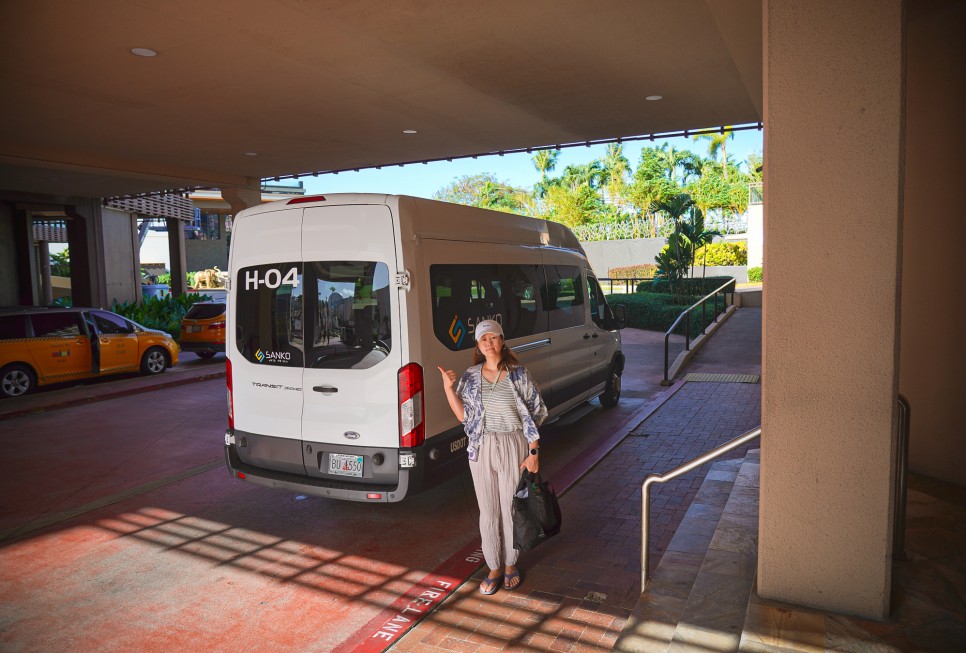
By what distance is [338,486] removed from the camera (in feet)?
18.2

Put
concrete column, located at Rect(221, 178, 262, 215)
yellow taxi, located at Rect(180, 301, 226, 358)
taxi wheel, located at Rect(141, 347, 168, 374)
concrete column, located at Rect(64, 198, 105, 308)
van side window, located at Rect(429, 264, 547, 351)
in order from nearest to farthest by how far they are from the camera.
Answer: van side window, located at Rect(429, 264, 547, 351) < taxi wheel, located at Rect(141, 347, 168, 374) < yellow taxi, located at Rect(180, 301, 226, 358) < concrete column, located at Rect(221, 178, 262, 215) < concrete column, located at Rect(64, 198, 105, 308)

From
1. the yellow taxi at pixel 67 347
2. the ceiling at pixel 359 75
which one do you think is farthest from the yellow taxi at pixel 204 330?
the ceiling at pixel 359 75

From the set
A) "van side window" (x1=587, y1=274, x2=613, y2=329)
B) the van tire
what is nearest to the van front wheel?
the van tire

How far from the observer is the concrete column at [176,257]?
28.7m

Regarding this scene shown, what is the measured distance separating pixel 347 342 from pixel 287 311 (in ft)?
2.21

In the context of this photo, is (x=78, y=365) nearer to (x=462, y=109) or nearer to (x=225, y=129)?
(x=225, y=129)

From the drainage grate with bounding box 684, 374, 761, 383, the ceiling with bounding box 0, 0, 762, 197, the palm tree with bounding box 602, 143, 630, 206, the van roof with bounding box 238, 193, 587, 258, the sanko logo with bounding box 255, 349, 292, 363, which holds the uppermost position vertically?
the palm tree with bounding box 602, 143, 630, 206

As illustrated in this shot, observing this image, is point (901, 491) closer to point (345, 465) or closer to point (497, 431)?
point (497, 431)

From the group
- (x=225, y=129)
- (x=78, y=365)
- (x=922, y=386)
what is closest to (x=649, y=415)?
(x=922, y=386)

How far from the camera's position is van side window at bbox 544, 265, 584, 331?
26.9ft

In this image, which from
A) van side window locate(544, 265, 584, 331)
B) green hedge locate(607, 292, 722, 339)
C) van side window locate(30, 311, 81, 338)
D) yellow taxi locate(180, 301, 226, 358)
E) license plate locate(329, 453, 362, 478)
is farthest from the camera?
green hedge locate(607, 292, 722, 339)

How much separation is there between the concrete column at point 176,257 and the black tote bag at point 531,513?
27006 millimetres

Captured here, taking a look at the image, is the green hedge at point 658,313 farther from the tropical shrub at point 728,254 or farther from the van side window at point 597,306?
the tropical shrub at point 728,254

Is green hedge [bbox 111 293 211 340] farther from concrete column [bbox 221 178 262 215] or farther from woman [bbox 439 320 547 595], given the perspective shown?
woman [bbox 439 320 547 595]
